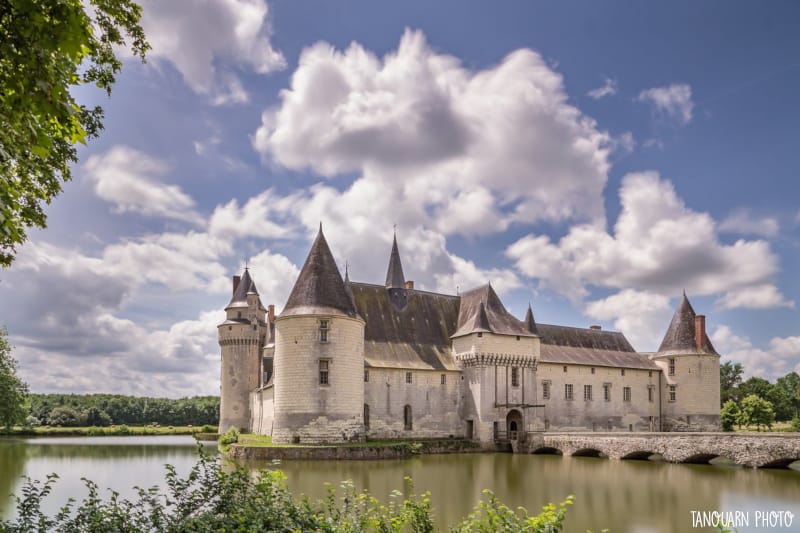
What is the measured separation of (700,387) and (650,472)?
20229 millimetres

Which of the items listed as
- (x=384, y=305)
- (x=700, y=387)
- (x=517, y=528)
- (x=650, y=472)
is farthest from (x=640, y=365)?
(x=517, y=528)

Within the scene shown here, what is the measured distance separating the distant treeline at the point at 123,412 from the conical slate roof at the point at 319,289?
39.9 metres

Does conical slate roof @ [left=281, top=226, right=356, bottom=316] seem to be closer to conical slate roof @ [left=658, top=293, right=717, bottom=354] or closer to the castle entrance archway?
the castle entrance archway

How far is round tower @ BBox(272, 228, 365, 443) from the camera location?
26.8 m

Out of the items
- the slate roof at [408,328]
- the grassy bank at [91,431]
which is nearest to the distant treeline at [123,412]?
the grassy bank at [91,431]

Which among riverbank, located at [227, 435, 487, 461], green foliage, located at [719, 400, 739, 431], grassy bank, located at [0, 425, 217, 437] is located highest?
riverbank, located at [227, 435, 487, 461]

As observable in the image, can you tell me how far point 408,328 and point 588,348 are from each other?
42.3ft

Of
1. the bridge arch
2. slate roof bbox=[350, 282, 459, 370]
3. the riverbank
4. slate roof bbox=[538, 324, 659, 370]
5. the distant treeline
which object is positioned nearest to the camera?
the riverbank

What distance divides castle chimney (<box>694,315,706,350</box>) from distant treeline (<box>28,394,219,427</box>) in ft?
146

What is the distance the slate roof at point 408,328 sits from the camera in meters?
32.1

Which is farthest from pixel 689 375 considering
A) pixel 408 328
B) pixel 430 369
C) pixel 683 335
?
pixel 408 328

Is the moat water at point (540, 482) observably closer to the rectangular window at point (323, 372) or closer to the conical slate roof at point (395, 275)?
the rectangular window at point (323, 372)

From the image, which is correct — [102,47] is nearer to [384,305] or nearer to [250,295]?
[384,305]

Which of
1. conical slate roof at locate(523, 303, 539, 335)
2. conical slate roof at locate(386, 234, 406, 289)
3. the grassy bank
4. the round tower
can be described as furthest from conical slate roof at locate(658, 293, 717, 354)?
the grassy bank
